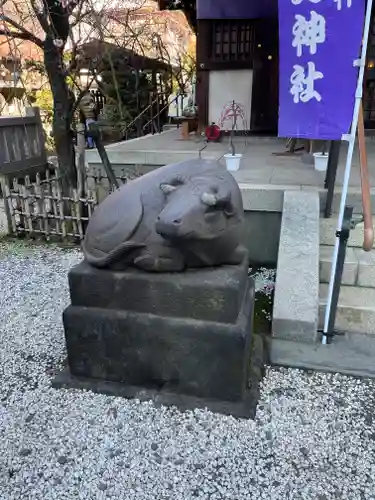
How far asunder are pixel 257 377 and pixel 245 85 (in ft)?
22.5

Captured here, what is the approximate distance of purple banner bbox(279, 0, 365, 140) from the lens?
94.7 inches

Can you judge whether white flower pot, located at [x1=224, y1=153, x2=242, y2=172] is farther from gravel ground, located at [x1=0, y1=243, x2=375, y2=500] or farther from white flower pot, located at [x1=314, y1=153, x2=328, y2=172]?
gravel ground, located at [x1=0, y1=243, x2=375, y2=500]

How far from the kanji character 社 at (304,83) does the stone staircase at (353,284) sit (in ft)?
4.75

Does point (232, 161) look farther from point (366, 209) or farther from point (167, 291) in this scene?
point (167, 291)

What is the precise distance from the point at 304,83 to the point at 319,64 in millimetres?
142

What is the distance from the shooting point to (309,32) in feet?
8.21

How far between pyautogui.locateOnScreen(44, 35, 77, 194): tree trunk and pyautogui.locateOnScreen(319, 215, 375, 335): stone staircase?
3521 mm

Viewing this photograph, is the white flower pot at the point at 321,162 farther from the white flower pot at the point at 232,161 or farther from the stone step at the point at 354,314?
the stone step at the point at 354,314

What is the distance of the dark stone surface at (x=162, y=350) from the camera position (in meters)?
2.20

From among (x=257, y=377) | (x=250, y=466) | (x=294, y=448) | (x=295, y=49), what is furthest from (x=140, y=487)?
(x=295, y=49)

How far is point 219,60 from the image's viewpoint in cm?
768

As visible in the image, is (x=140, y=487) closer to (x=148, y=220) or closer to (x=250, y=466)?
(x=250, y=466)

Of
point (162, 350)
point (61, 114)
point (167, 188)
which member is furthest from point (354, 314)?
point (61, 114)

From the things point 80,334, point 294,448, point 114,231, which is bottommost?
point 294,448
